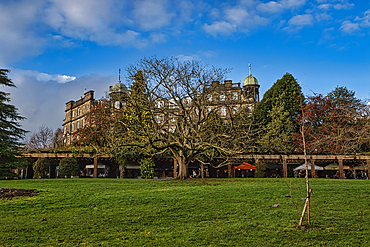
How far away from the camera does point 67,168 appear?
1112 inches

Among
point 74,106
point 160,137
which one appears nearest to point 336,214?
point 160,137

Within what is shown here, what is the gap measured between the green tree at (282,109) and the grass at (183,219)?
23.6 m

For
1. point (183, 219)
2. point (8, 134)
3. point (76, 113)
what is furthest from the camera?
point (76, 113)

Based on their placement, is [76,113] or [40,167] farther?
[76,113]

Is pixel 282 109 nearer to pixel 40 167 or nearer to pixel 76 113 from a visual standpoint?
pixel 40 167

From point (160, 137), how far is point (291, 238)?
1545cm

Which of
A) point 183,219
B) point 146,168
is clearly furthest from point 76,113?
point 183,219

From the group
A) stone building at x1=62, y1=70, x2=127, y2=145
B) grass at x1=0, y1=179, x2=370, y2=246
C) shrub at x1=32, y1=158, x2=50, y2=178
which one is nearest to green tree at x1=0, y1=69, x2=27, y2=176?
shrub at x1=32, y1=158, x2=50, y2=178

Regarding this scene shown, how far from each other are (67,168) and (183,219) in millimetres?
22502

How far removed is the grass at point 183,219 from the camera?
656cm

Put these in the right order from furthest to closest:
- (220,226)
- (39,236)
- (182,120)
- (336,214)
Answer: (182,120)
(336,214)
(220,226)
(39,236)

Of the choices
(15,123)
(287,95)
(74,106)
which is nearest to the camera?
(15,123)

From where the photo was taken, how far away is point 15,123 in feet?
93.3

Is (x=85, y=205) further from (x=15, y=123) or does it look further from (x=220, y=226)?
(x=15, y=123)
